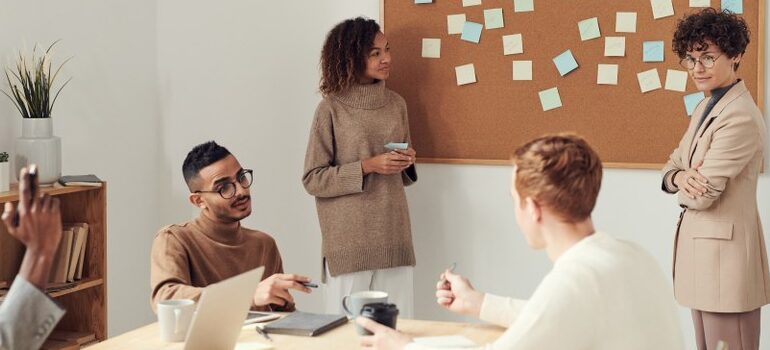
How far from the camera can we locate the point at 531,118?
4.28m

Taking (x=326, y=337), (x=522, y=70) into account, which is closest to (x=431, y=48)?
(x=522, y=70)

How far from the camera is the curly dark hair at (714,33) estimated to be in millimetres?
3469

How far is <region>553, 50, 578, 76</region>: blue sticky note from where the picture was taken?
4.19 m

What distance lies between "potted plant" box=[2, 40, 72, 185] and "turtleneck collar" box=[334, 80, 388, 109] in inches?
43.9

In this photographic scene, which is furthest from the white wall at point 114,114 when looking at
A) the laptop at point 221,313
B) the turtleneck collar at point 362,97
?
the laptop at point 221,313

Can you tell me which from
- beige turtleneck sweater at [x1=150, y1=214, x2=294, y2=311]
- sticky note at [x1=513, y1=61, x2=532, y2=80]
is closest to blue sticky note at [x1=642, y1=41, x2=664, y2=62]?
sticky note at [x1=513, y1=61, x2=532, y2=80]

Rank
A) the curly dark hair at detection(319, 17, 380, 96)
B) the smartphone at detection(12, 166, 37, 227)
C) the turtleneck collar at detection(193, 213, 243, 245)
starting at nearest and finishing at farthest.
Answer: the smartphone at detection(12, 166, 37, 227) < the turtleneck collar at detection(193, 213, 243, 245) < the curly dark hair at detection(319, 17, 380, 96)

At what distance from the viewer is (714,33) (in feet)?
11.4

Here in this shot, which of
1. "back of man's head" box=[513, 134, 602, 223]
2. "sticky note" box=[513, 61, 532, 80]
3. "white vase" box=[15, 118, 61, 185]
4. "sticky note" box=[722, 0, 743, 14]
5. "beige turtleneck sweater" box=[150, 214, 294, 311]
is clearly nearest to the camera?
"back of man's head" box=[513, 134, 602, 223]

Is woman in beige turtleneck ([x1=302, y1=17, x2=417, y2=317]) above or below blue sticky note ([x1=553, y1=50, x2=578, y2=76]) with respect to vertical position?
below

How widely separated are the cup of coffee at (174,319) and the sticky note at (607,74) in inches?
91.4

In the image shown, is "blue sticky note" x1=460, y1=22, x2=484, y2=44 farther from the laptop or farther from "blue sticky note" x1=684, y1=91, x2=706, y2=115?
the laptop

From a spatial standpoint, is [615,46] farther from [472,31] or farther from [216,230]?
[216,230]

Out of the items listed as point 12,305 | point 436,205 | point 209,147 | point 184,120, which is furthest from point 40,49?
point 12,305
